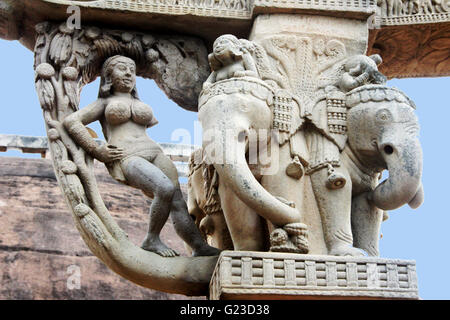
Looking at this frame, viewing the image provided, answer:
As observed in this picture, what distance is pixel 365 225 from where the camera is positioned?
621 centimetres

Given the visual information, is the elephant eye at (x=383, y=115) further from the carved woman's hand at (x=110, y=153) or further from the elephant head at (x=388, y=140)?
the carved woman's hand at (x=110, y=153)

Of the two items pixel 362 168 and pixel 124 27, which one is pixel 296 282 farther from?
pixel 124 27

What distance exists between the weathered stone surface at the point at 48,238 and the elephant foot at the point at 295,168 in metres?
5.25

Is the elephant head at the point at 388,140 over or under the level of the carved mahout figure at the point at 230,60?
under

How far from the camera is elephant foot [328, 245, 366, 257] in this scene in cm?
580

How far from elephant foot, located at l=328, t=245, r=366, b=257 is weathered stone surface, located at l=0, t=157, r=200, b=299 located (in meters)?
5.39

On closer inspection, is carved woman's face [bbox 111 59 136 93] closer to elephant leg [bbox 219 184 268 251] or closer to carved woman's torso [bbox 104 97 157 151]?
carved woman's torso [bbox 104 97 157 151]

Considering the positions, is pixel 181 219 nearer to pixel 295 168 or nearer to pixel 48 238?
pixel 295 168

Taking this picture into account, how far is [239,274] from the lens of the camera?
552 cm

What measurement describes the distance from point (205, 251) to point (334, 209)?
0.88 meters

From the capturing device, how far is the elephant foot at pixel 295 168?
603 cm

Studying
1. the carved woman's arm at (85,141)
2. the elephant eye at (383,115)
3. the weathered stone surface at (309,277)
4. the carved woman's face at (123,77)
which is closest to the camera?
the weathered stone surface at (309,277)

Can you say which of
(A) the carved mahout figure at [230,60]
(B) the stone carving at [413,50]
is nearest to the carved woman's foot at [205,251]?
(A) the carved mahout figure at [230,60]
